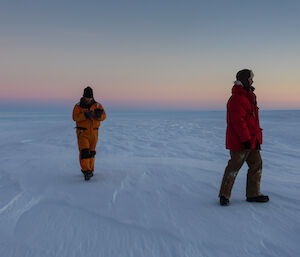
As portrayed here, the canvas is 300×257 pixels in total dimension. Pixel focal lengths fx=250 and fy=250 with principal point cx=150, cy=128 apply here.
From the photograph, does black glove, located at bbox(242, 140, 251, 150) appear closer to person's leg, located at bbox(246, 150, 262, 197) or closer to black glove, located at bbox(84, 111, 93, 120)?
person's leg, located at bbox(246, 150, 262, 197)

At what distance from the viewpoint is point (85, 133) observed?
4.63 metres

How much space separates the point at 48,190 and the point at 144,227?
2.03 meters

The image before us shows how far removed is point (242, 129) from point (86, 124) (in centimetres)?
277

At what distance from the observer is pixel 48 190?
3998 mm

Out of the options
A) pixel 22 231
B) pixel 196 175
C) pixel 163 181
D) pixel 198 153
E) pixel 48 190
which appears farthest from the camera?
pixel 198 153

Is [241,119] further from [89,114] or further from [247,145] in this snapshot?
[89,114]


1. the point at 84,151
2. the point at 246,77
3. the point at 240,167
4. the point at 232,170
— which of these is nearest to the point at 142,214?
the point at 232,170

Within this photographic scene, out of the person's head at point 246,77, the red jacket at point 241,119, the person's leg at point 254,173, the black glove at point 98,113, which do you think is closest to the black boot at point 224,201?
the person's leg at point 254,173

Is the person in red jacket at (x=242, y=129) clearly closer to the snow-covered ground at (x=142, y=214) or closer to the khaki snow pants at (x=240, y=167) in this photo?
the khaki snow pants at (x=240, y=167)

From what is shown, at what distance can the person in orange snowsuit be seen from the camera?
14.9 feet

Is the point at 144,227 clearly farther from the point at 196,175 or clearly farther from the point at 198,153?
the point at 198,153

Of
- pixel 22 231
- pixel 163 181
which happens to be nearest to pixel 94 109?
pixel 163 181

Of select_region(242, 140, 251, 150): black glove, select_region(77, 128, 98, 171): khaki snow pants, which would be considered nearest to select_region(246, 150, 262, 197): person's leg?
select_region(242, 140, 251, 150): black glove

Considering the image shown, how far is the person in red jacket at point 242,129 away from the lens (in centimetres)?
309
